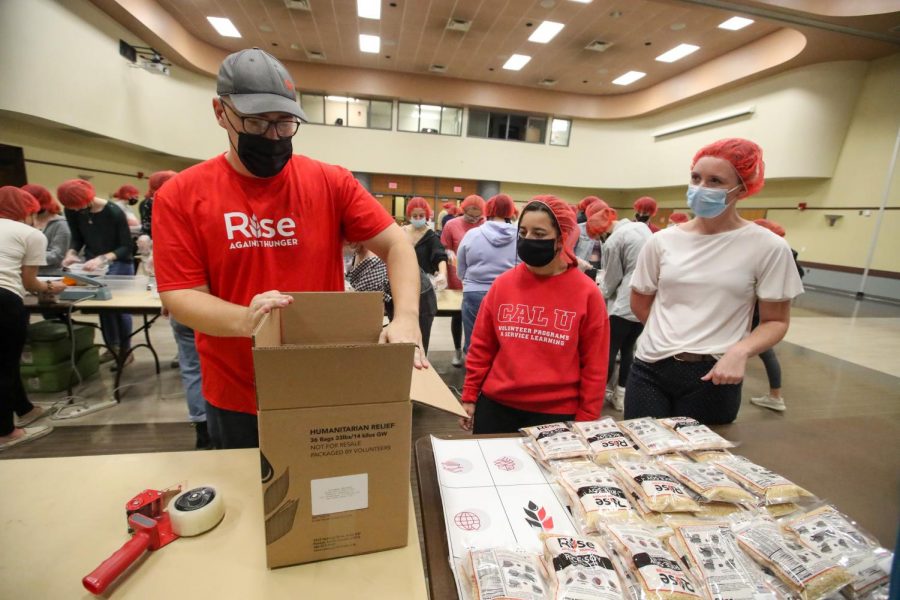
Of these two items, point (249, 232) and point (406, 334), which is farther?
point (249, 232)

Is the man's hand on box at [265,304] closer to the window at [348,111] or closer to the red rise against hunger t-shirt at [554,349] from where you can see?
the red rise against hunger t-shirt at [554,349]

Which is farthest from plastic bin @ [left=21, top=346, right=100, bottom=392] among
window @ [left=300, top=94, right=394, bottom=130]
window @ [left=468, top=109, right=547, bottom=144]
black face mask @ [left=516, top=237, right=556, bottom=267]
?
window @ [left=468, top=109, right=547, bottom=144]

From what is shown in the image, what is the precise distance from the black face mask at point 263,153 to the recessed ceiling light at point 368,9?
8308mm

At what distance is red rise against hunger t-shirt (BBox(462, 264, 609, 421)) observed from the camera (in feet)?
4.69

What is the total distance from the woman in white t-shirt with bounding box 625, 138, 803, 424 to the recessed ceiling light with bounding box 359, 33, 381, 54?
9802mm

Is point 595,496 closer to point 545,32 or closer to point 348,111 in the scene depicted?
point 545,32

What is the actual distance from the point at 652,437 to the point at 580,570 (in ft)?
1.67

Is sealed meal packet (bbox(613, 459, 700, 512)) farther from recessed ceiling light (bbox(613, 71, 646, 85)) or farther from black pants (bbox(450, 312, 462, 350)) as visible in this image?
recessed ceiling light (bbox(613, 71, 646, 85))

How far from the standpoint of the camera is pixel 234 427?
1.28 m

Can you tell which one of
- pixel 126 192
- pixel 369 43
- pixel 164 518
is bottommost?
pixel 164 518

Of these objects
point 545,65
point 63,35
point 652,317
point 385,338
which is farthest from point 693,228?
point 545,65

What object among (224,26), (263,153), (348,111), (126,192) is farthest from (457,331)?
(348,111)

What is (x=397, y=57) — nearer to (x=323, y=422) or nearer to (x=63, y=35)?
(x=63, y=35)

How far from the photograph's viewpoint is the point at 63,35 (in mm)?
6426
